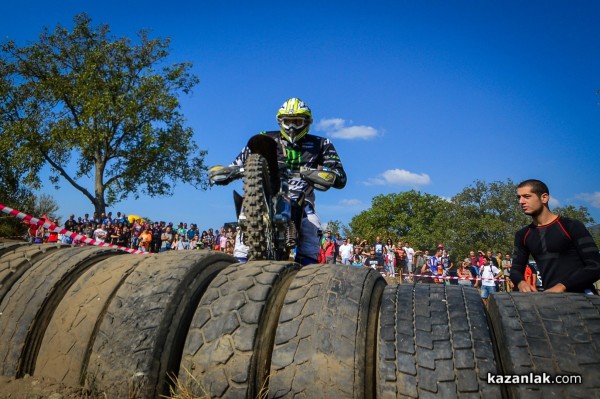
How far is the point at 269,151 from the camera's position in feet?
18.1

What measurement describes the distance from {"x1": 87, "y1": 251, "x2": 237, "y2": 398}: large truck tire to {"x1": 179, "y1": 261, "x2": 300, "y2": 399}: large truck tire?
9 centimetres

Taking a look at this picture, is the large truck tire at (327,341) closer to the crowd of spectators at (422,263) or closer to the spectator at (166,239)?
the crowd of spectators at (422,263)

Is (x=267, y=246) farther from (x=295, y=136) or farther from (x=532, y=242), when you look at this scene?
(x=532, y=242)

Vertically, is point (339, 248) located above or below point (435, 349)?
above

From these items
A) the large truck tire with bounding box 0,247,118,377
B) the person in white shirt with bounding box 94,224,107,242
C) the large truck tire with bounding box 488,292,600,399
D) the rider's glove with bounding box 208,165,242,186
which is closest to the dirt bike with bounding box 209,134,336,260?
the rider's glove with bounding box 208,165,242,186

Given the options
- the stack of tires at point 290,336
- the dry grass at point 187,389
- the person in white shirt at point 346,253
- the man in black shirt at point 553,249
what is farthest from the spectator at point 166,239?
the dry grass at point 187,389

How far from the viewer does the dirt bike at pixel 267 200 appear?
4.82 metres

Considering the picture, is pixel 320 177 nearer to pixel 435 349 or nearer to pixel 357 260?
pixel 435 349

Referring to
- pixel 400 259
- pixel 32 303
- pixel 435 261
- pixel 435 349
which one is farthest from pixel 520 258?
pixel 400 259

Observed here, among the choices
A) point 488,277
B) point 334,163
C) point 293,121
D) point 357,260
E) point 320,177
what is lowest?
point 488,277

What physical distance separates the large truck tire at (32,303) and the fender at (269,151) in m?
2.58

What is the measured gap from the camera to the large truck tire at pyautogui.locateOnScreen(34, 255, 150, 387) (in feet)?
7.97

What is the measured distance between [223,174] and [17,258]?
9.18ft

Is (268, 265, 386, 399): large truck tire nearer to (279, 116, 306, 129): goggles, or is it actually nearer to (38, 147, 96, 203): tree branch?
(279, 116, 306, 129): goggles
